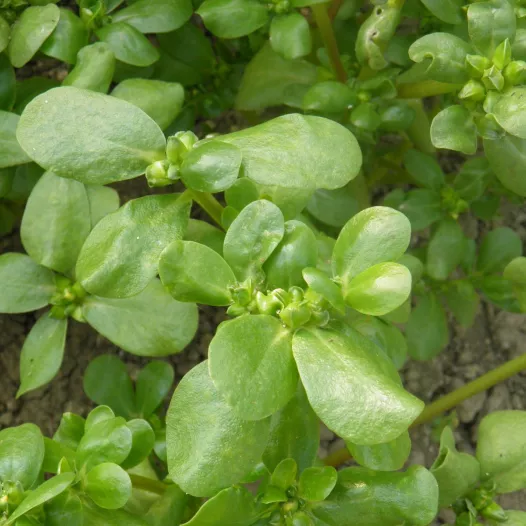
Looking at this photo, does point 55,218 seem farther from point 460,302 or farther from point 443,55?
point 460,302

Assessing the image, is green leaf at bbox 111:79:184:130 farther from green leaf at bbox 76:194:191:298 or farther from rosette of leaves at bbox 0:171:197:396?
green leaf at bbox 76:194:191:298

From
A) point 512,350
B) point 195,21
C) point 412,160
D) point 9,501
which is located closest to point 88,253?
point 9,501

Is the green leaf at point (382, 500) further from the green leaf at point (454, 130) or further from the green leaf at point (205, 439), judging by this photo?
the green leaf at point (454, 130)

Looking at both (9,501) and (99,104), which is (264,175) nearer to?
(99,104)

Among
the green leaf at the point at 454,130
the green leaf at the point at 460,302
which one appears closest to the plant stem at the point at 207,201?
the green leaf at the point at 454,130

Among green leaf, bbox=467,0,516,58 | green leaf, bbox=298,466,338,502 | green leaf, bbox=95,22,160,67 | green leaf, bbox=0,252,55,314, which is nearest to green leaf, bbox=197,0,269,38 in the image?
green leaf, bbox=95,22,160,67

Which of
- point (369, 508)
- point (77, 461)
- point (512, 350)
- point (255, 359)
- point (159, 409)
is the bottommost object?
point (512, 350)
